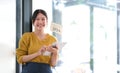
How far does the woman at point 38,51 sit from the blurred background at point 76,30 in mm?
370

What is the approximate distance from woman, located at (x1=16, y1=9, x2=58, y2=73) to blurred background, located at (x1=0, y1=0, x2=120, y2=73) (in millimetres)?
370

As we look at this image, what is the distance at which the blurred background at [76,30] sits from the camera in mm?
2232

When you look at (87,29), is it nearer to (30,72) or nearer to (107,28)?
(107,28)

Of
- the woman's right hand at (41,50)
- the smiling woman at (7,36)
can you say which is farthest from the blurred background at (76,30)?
the woman's right hand at (41,50)

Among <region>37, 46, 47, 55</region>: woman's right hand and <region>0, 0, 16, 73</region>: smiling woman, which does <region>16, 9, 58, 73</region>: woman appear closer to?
<region>37, 46, 47, 55</region>: woman's right hand

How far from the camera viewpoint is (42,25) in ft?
Answer: 6.60

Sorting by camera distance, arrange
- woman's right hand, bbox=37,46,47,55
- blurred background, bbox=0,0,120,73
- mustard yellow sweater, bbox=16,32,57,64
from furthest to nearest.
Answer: blurred background, bbox=0,0,120,73 → mustard yellow sweater, bbox=16,32,57,64 → woman's right hand, bbox=37,46,47,55

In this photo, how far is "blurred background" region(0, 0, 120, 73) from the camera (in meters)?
2.23

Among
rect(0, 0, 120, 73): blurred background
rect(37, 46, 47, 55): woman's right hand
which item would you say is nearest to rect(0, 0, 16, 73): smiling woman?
rect(0, 0, 120, 73): blurred background

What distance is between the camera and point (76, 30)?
2.46m

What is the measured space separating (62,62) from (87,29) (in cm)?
50

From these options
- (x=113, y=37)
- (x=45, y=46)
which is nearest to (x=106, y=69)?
(x=113, y=37)

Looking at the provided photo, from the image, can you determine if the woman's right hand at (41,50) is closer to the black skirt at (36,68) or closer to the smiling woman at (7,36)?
the black skirt at (36,68)

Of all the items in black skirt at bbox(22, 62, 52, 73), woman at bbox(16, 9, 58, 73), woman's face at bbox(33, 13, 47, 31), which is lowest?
black skirt at bbox(22, 62, 52, 73)
